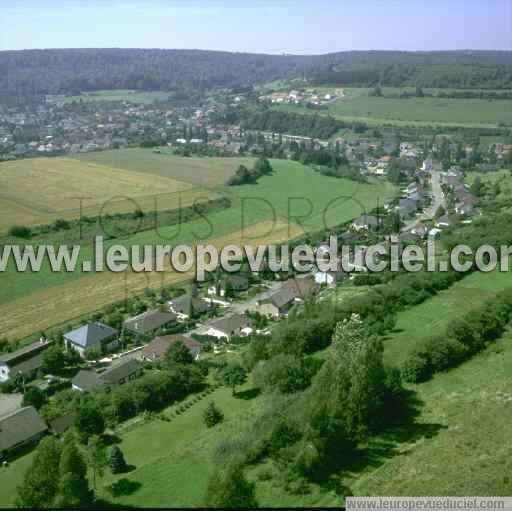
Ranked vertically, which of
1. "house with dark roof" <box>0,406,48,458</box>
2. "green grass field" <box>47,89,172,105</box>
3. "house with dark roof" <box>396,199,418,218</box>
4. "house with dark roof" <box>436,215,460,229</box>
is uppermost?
"green grass field" <box>47,89,172,105</box>

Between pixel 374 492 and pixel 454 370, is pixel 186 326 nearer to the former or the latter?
pixel 454 370

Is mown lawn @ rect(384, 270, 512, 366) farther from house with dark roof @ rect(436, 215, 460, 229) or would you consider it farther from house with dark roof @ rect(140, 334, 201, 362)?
house with dark roof @ rect(436, 215, 460, 229)

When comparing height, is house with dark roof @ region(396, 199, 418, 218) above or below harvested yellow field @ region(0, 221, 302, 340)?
above

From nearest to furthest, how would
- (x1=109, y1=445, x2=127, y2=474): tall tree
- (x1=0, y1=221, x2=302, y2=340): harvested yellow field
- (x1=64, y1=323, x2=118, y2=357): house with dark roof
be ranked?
(x1=109, y1=445, x2=127, y2=474): tall tree
(x1=64, y1=323, x2=118, y2=357): house with dark roof
(x1=0, y1=221, x2=302, y2=340): harvested yellow field

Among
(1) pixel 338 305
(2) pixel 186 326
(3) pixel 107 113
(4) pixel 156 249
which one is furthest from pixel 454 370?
(3) pixel 107 113

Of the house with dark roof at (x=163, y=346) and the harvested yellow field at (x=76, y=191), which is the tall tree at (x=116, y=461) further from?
the harvested yellow field at (x=76, y=191)

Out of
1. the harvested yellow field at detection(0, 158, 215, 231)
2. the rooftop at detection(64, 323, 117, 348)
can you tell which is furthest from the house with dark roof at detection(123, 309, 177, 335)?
the harvested yellow field at detection(0, 158, 215, 231)

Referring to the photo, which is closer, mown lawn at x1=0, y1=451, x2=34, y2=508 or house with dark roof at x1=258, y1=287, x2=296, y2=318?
mown lawn at x1=0, y1=451, x2=34, y2=508

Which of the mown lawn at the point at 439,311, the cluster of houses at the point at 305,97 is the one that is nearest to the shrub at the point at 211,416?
the mown lawn at the point at 439,311
